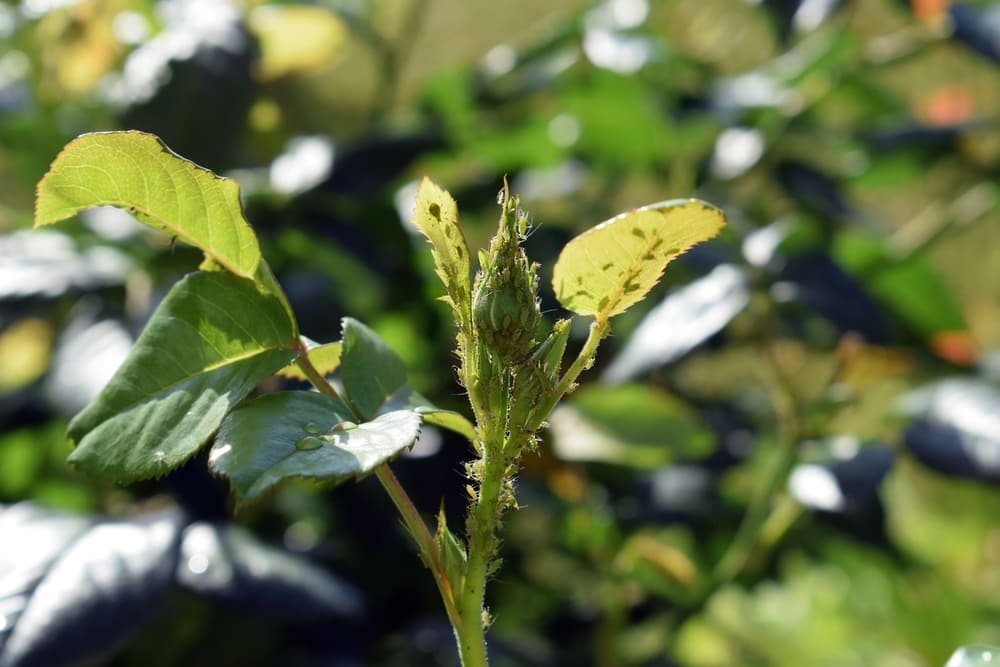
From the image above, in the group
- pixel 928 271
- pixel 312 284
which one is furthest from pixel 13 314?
pixel 928 271

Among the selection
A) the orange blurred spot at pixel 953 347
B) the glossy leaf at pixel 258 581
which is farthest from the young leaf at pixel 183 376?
the orange blurred spot at pixel 953 347

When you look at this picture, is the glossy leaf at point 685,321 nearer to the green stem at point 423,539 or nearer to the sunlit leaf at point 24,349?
the green stem at point 423,539

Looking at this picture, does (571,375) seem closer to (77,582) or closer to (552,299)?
(77,582)

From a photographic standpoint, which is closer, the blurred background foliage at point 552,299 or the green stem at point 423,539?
the green stem at point 423,539

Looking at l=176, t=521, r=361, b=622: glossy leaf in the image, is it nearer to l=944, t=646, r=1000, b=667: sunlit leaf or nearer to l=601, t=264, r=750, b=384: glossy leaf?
l=601, t=264, r=750, b=384: glossy leaf

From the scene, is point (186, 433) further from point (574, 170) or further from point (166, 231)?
point (574, 170)
